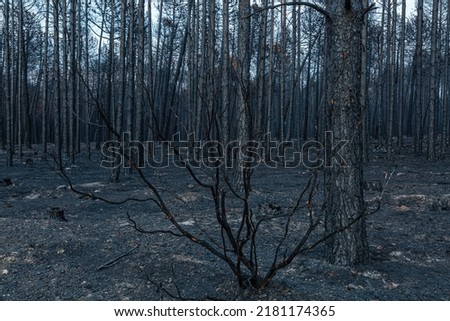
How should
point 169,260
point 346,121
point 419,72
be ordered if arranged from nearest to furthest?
point 346,121 < point 169,260 < point 419,72

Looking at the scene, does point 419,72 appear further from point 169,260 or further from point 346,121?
point 169,260

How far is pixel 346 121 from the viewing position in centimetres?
374

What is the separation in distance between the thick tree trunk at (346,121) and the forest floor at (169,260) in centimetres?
44

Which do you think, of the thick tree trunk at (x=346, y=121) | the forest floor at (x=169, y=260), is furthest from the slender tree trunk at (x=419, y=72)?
the thick tree trunk at (x=346, y=121)

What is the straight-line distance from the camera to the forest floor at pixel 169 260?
3.41 metres

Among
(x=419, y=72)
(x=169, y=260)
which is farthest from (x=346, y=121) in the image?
(x=419, y=72)

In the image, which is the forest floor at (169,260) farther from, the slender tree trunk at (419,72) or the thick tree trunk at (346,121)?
the slender tree trunk at (419,72)

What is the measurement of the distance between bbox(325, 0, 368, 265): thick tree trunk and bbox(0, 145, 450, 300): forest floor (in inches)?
17.4

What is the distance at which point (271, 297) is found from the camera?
317cm

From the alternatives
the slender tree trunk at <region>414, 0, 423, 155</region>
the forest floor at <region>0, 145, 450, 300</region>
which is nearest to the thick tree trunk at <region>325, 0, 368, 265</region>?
the forest floor at <region>0, 145, 450, 300</region>

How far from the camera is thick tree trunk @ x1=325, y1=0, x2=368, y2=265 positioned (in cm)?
375

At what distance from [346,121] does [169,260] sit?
224 cm

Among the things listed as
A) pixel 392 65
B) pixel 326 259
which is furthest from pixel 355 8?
pixel 392 65
